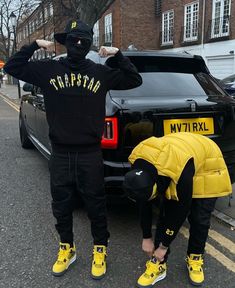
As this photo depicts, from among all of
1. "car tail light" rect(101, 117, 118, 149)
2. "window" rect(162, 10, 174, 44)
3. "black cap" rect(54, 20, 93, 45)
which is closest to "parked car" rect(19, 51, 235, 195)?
"car tail light" rect(101, 117, 118, 149)

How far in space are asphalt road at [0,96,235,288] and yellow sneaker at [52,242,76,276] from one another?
0.15ft

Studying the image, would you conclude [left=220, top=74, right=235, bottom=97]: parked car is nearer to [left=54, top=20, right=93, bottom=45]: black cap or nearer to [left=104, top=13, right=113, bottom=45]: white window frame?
[left=54, top=20, right=93, bottom=45]: black cap

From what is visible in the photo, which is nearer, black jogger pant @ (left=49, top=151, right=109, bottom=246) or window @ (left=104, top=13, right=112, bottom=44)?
black jogger pant @ (left=49, top=151, right=109, bottom=246)

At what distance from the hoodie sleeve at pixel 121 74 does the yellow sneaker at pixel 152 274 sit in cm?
132

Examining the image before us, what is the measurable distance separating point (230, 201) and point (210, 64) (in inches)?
751

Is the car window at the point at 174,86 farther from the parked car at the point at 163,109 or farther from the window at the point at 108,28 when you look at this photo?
the window at the point at 108,28

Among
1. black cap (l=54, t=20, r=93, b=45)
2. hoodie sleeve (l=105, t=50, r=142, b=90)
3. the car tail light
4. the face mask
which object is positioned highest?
black cap (l=54, t=20, r=93, b=45)

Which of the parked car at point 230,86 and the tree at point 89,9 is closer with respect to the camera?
the parked car at point 230,86

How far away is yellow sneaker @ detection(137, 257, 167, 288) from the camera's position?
8.34ft

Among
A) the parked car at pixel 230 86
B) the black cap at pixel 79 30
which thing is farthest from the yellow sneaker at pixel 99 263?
the parked car at pixel 230 86

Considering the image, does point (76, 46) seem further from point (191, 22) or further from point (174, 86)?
point (191, 22)

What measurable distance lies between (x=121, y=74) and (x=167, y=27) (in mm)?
25005

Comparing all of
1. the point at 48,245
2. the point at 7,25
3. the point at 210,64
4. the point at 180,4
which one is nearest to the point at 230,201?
the point at 48,245

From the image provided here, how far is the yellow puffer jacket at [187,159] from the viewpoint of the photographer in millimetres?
2228
